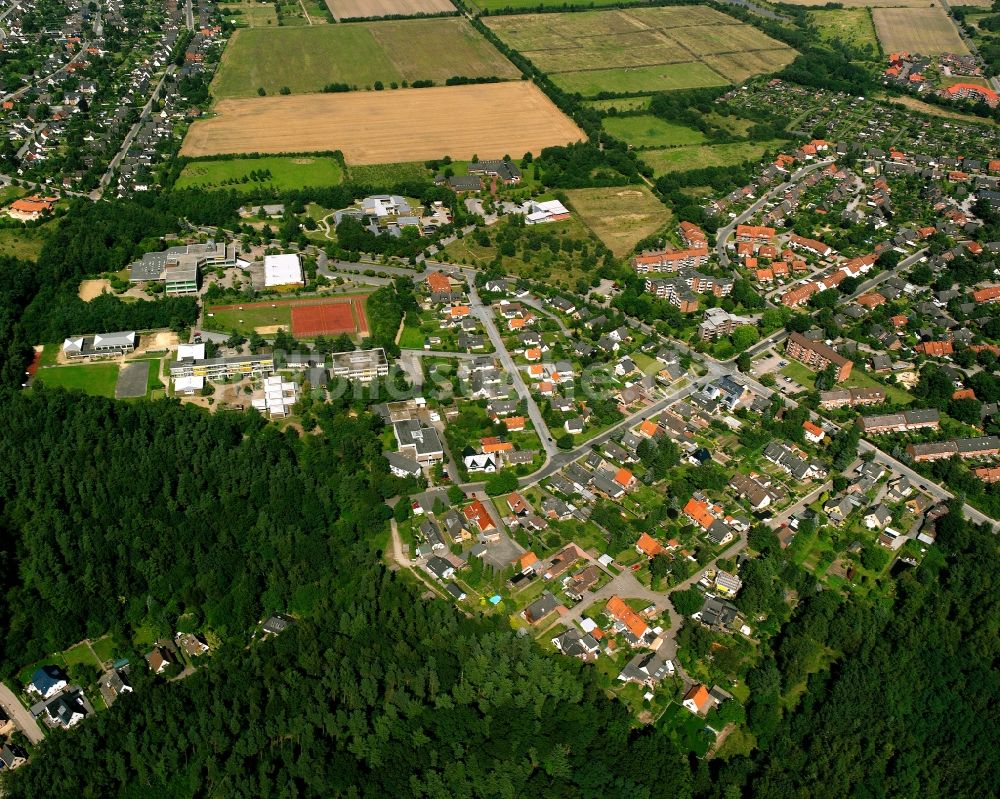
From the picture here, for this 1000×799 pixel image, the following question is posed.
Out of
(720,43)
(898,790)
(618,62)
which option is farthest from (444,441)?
(720,43)

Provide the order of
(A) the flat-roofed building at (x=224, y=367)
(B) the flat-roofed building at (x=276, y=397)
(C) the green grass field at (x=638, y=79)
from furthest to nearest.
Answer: (C) the green grass field at (x=638, y=79) → (A) the flat-roofed building at (x=224, y=367) → (B) the flat-roofed building at (x=276, y=397)

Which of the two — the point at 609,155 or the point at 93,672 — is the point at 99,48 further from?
the point at 93,672

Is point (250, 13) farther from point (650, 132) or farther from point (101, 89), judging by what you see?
point (650, 132)

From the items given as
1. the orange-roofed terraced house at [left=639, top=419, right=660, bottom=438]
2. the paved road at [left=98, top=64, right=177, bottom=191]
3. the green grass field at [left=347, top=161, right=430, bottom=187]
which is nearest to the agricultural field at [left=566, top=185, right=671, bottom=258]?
the green grass field at [left=347, top=161, right=430, bottom=187]

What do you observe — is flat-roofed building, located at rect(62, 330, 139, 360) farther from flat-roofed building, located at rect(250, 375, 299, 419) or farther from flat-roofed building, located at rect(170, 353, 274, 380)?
flat-roofed building, located at rect(250, 375, 299, 419)

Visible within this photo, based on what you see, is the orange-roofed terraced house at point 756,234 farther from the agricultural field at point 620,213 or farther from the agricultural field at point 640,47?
the agricultural field at point 640,47

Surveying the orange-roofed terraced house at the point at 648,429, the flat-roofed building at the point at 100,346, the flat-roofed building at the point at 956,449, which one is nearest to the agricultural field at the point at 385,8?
the flat-roofed building at the point at 100,346
